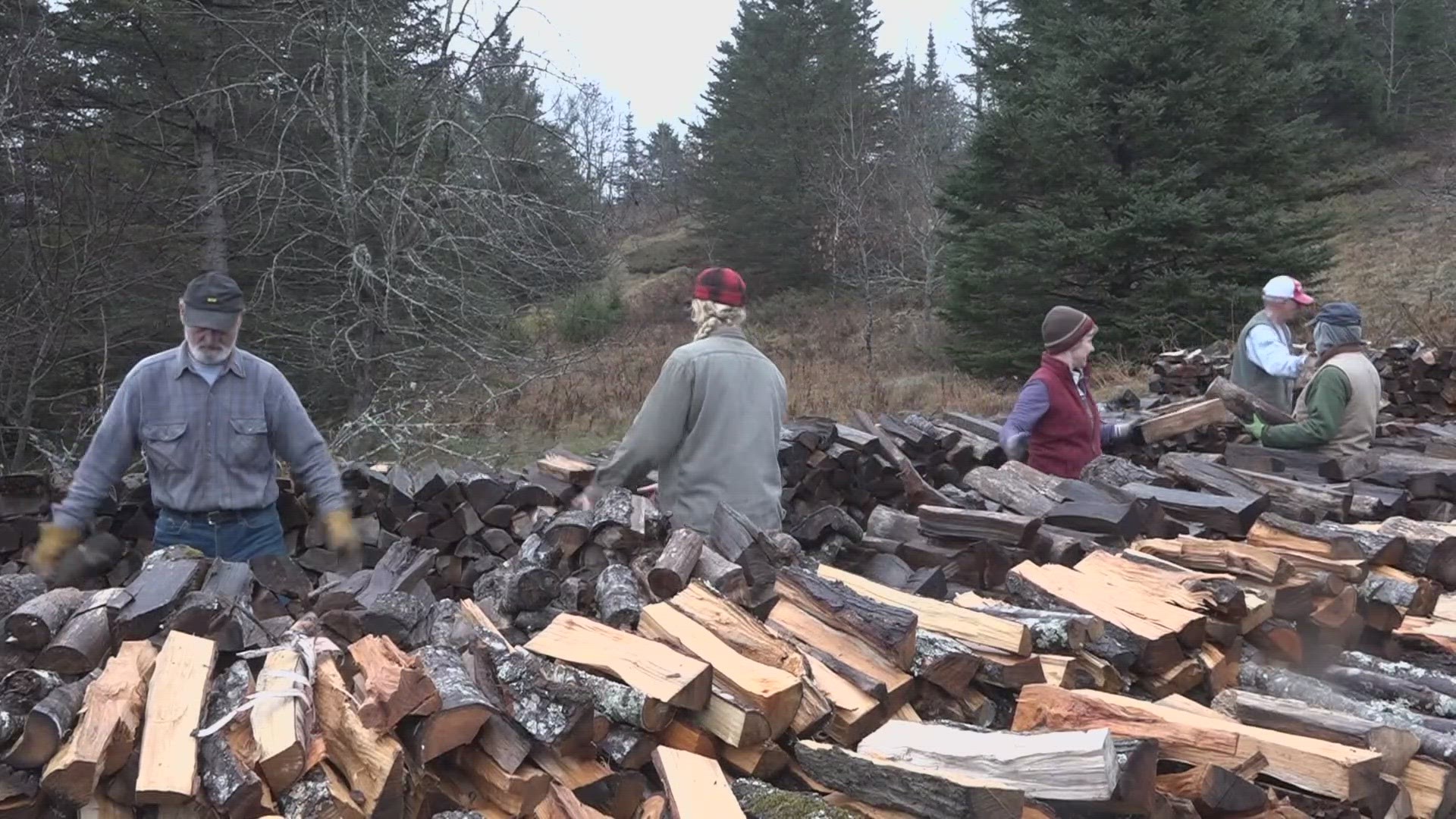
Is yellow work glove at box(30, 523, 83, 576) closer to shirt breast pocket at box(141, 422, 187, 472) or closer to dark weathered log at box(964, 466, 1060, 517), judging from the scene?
shirt breast pocket at box(141, 422, 187, 472)

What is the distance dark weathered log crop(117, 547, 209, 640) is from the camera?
290cm

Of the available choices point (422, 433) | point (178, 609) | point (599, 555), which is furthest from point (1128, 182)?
point (178, 609)

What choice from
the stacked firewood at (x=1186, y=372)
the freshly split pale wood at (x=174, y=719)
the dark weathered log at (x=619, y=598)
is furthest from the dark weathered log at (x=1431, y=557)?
the stacked firewood at (x=1186, y=372)

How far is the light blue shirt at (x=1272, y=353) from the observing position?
6.92 metres

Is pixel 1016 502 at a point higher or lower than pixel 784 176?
lower

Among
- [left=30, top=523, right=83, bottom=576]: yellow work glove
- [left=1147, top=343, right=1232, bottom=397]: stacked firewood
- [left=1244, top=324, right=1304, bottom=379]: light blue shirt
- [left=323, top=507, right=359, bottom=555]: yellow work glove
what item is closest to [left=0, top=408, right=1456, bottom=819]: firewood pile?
[left=30, top=523, right=83, bottom=576]: yellow work glove

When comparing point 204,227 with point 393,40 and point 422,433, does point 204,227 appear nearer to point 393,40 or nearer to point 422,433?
point 393,40

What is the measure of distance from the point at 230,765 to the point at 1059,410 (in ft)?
14.0

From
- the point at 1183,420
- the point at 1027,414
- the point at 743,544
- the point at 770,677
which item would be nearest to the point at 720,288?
the point at 743,544

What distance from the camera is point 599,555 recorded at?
4.10m

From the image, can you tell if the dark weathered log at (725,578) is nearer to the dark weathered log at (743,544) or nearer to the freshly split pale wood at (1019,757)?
the dark weathered log at (743,544)

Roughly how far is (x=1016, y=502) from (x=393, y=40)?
9.85 metres

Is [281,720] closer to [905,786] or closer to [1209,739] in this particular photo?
[905,786]

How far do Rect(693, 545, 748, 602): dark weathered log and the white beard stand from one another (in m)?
2.39
